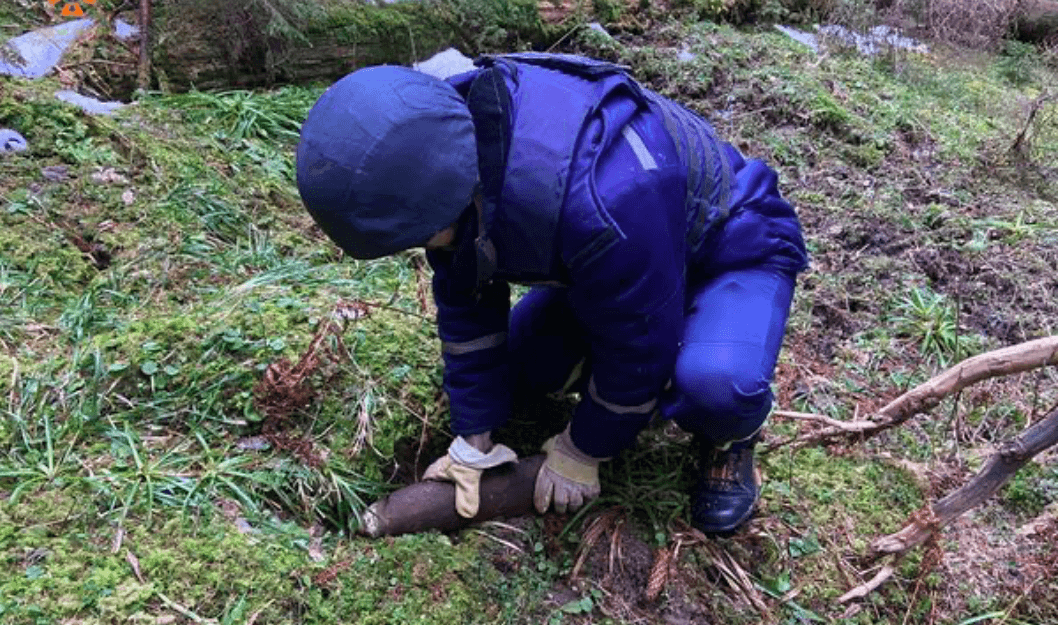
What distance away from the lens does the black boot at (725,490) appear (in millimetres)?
2225

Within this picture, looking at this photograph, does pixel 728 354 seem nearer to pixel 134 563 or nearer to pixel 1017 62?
pixel 134 563

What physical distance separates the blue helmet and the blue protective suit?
0.40 ft

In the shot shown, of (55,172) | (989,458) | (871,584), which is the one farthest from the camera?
(55,172)

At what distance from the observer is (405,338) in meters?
2.54

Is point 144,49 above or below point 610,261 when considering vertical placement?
below

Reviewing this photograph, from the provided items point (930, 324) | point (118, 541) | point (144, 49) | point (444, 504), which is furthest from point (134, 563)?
point (144, 49)

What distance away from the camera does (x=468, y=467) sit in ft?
7.02

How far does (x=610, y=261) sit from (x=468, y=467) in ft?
2.30

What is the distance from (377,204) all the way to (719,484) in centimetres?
124

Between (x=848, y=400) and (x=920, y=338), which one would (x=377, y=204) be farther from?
(x=920, y=338)

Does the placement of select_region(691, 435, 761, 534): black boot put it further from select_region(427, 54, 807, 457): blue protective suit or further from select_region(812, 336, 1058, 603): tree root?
select_region(812, 336, 1058, 603): tree root

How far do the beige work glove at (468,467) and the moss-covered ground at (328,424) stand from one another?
0.09 m

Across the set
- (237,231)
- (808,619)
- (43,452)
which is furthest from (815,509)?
(237,231)

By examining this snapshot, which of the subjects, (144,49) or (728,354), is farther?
(144,49)
